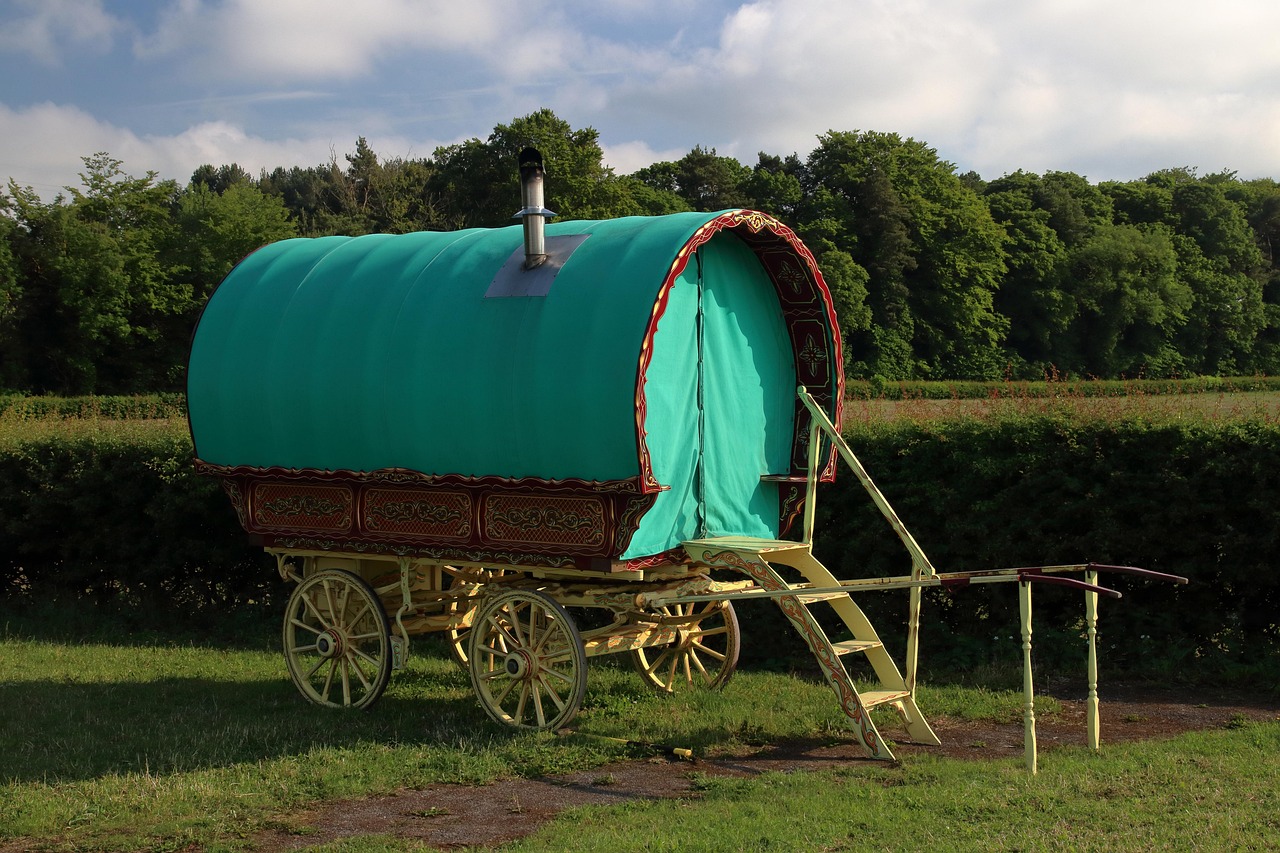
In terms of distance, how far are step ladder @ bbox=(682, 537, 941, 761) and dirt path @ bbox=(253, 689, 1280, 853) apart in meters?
0.22

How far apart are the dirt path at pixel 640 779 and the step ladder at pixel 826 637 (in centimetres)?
22

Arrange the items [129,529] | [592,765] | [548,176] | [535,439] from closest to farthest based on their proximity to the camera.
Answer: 1. [592,765]
2. [535,439]
3. [129,529]
4. [548,176]

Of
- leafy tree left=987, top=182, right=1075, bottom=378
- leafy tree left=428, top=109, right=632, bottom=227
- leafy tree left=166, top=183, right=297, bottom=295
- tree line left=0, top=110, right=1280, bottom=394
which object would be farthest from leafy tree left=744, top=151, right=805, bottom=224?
leafy tree left=166, top=183, right=297, bottom=295

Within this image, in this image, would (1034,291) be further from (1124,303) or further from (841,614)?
(841,614)

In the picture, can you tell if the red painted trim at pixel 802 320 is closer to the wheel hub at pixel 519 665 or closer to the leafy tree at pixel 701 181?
the wheel hub at pixel 519 665

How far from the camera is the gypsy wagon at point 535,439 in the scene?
26.9ft

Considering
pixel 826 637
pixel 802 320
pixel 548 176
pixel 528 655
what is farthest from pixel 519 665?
pixel 548 176

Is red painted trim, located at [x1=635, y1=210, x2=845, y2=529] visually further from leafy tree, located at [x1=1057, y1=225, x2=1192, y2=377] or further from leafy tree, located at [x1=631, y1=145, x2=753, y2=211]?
leafy tree, located at [x1=1057, y1=225, x2=1192, y2=377]

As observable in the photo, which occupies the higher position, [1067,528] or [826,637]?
[1067,528]

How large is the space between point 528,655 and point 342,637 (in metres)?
1.85

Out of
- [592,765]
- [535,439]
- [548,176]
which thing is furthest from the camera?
[548,176]

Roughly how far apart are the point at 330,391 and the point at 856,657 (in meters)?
5.67

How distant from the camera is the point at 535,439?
8.29 m

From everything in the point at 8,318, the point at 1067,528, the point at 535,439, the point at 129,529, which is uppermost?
the point at 8,318
